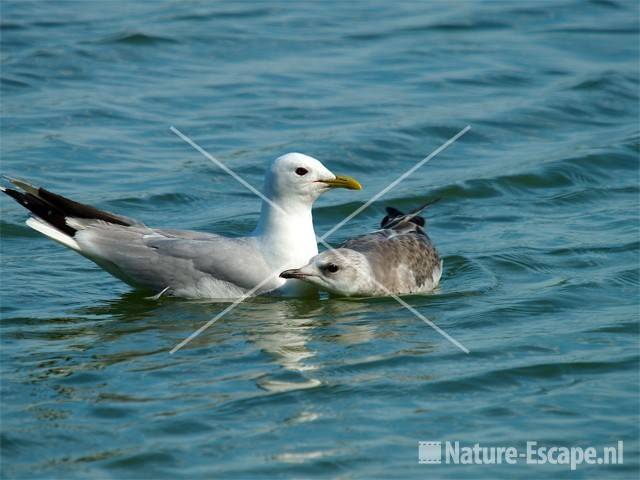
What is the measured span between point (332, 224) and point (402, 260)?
2511 mm

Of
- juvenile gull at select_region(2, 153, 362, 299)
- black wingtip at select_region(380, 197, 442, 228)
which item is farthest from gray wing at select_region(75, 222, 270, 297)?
black wingtip at select_region(380, 197, 442, 228)

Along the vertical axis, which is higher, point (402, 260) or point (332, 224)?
point (332, 224)

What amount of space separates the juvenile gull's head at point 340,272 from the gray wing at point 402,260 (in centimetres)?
13

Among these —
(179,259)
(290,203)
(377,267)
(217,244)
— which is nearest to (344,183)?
(290,203)

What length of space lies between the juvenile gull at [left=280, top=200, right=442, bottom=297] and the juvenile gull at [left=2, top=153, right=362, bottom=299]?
0.85 feet

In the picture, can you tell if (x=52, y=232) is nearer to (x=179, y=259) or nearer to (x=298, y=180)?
(x=179, y=259)

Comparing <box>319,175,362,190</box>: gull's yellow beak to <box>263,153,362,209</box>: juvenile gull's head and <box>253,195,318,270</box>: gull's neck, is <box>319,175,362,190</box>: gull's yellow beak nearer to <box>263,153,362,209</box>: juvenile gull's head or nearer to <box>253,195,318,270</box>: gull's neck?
<box>263,153,362,209</box>: juvenile gull's head

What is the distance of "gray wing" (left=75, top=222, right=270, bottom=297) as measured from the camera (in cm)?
1028

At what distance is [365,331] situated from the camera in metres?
9.63

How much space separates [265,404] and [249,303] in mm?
2252

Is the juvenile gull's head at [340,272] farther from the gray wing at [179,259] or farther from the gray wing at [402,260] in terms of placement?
the gray wing at [179,259]

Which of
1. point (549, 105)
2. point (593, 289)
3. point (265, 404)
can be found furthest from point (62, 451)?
point (549, 105)

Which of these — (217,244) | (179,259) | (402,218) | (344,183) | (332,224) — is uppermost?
(332,224)

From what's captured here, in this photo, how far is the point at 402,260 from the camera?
35.0 ft
